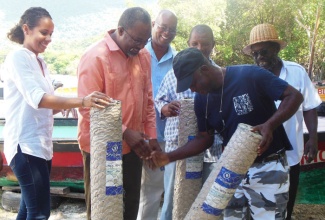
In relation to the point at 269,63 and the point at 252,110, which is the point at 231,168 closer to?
the point at 252,110

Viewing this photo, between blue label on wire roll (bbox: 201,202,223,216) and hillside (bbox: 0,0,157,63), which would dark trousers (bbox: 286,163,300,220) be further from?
hillside (bbox: 0,0,157,63)

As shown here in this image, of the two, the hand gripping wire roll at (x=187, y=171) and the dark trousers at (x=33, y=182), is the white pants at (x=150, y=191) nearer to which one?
the hand gripping wire roll at (x=187, y=171)

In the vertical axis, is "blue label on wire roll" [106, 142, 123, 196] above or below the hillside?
below

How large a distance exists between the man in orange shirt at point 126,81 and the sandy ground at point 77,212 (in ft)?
8.96

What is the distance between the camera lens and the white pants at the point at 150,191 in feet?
12.5

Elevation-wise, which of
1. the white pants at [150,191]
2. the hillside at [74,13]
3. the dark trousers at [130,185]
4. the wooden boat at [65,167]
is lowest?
the wooden boat at [65,167]

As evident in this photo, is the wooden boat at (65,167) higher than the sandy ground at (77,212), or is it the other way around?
the wooden boat at (65,167)

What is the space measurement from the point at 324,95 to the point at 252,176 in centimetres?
1028

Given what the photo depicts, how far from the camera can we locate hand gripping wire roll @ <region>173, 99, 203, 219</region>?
10.5 feet

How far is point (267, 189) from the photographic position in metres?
2.80

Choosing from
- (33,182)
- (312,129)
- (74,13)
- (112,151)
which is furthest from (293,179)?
(74,13)

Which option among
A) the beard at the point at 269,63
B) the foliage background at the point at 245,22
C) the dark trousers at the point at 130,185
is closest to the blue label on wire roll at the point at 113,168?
the dark trousers at the point at 130,185

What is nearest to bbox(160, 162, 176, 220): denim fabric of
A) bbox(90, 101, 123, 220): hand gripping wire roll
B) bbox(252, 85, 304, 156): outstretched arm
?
bbox(90, 101, 123, 220): hand gripping wire roll

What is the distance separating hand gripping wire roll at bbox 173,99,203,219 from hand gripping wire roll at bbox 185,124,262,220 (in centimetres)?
61
